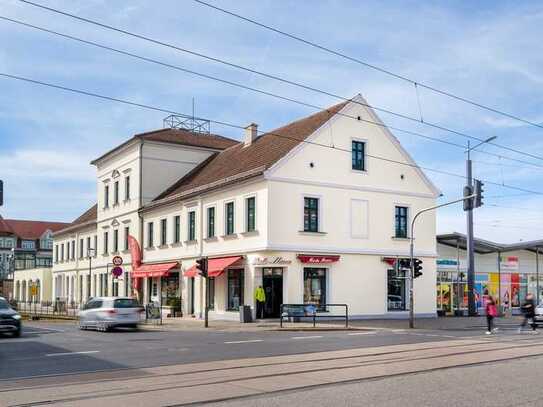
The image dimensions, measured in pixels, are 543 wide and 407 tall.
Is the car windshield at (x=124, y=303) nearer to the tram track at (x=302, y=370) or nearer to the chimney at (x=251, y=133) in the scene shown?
the tram track at (x=302, y=370)

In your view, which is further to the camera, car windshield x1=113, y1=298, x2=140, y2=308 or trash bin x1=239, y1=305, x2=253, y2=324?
trash bin x1=239, y1=305, x2=253, y2=324

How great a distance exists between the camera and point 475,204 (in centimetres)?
2750

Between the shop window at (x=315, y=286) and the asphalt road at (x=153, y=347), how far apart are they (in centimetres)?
715

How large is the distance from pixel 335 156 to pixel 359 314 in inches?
323

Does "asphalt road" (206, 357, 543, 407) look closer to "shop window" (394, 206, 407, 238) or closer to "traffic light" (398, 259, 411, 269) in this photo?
"traffic light" (398, 259, 411, 269)

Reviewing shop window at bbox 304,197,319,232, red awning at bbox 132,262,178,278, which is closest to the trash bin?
shop window at bbox 304,197,319,232

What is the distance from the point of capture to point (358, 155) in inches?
1455

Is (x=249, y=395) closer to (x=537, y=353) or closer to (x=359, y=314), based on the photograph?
(x=537, y=353)

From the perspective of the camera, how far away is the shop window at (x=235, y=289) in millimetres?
35250

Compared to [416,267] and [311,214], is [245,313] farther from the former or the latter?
[416,267]

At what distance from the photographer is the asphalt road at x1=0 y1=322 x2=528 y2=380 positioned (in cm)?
1540

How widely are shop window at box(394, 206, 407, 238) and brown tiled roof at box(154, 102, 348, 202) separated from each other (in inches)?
267

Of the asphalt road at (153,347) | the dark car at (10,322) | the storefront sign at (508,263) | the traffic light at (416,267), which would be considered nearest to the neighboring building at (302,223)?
the traffic light at (416,267)

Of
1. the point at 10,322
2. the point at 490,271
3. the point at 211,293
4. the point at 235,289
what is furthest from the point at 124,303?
the point at 490,271
